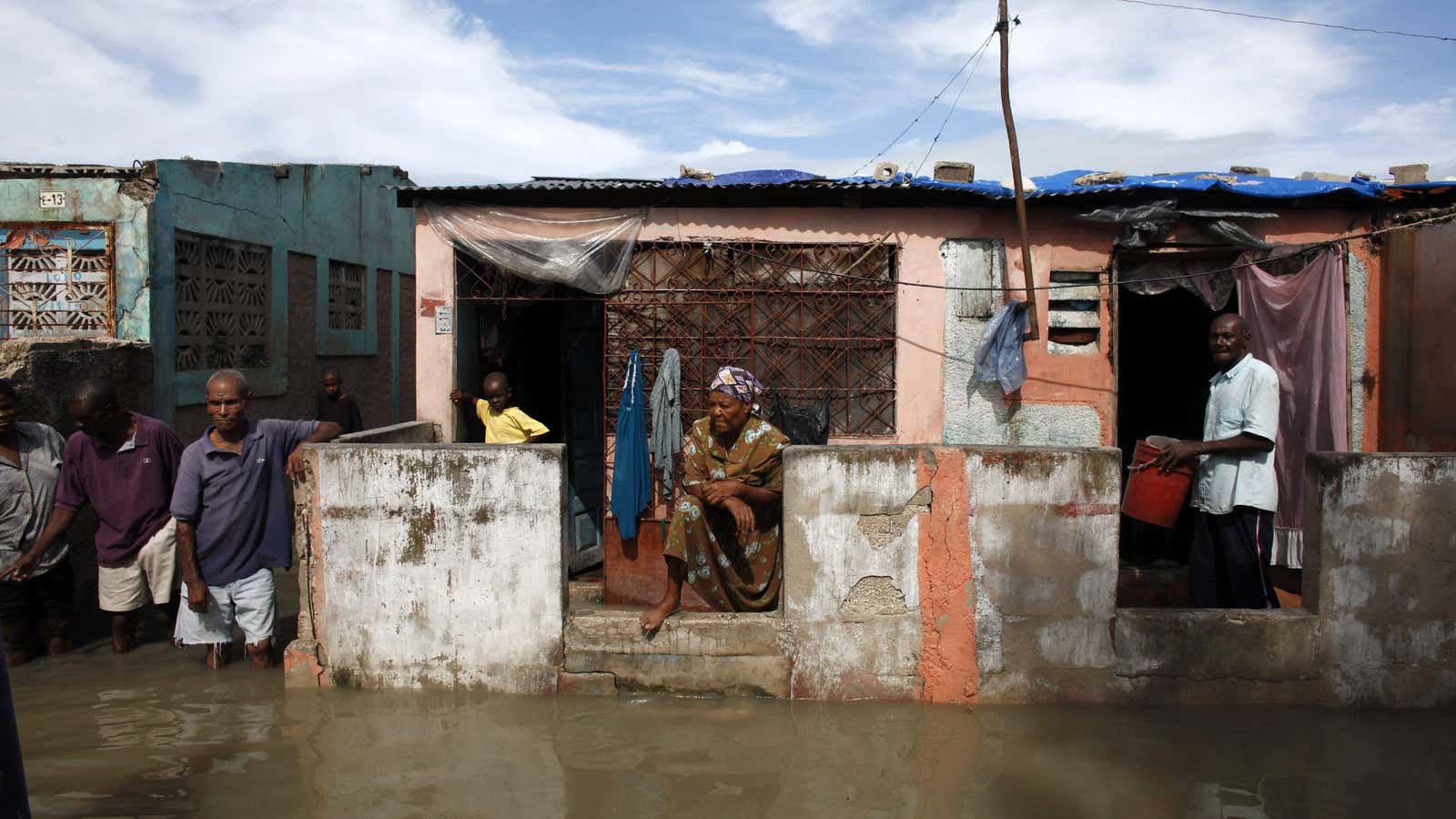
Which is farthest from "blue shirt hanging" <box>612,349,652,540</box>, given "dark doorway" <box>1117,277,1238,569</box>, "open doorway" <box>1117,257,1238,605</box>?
"dark doorway" <box>1117,277,1238,569</box>

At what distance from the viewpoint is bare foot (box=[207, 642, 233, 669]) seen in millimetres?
4965

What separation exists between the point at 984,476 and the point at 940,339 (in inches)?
98.9

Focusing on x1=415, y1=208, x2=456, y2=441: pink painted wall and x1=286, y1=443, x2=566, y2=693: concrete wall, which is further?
x1=415, y1=208, x2=456, y2=441: pink painted wall

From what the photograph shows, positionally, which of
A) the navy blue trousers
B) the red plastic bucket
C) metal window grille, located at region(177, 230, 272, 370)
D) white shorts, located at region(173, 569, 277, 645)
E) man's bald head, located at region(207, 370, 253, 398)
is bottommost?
white shorts, located at region(173, 569, 277, 645)

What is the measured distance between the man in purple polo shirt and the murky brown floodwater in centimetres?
35

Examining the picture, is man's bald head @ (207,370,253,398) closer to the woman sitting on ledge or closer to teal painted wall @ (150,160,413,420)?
the woman sitting on ledge

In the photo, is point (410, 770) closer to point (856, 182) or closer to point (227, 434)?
point (227, 434)

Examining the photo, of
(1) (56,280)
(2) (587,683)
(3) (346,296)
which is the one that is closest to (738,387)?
(2) (587,683)

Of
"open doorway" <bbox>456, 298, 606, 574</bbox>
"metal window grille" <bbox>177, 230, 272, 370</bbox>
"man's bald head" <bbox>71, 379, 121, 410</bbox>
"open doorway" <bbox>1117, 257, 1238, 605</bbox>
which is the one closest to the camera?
"man's bald head" <bbox>71, 379, 121, 410</bbox>

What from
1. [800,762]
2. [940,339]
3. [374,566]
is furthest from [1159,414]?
[374,566]

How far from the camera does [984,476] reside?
439cm

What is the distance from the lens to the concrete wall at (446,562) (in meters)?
4.51

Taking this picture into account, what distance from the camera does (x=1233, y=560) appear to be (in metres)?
4.91

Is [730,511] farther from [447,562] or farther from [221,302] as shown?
[221,302]
